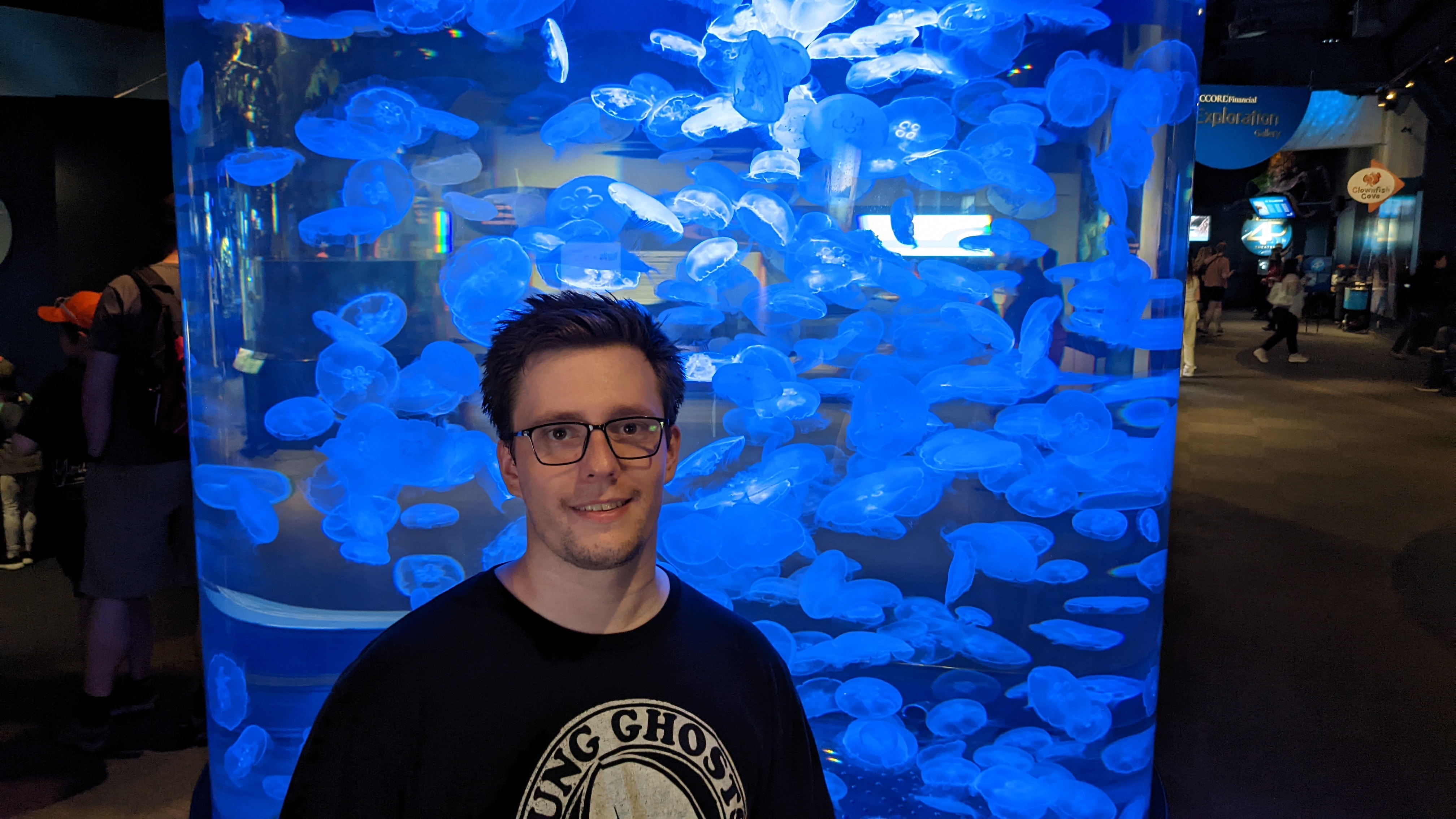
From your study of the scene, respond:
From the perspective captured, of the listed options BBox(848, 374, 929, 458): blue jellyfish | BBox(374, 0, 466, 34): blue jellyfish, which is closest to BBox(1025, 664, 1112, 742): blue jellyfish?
BBox(848, 374, 929, 458): blue jellyfish

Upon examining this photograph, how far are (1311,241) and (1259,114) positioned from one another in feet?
59.1

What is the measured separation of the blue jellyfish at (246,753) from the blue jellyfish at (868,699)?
3.68ft

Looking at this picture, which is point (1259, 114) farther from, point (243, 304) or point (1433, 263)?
point (243, 304)

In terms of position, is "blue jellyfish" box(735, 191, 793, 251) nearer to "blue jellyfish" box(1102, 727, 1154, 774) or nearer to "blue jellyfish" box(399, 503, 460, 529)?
"blue jellyfish" box(399, 503, 460, 529)

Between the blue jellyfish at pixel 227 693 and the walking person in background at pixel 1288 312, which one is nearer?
the blue jellyfish at pixel 227 693

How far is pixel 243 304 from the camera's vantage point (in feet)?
5.94

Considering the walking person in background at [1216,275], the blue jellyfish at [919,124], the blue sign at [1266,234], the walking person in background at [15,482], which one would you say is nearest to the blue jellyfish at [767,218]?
the blue jellyfish at [919,124]

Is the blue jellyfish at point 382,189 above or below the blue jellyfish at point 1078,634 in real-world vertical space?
above

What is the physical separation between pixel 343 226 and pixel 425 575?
673mm

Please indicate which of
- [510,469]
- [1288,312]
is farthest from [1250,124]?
[510,469]

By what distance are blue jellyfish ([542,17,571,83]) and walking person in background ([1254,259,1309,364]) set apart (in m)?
12.5

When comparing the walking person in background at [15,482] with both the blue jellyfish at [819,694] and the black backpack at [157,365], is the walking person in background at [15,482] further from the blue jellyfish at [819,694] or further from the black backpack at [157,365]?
the blue jellyfish at [819,694]

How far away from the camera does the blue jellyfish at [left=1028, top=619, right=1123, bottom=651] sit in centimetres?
185

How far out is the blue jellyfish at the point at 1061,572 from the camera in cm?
183
